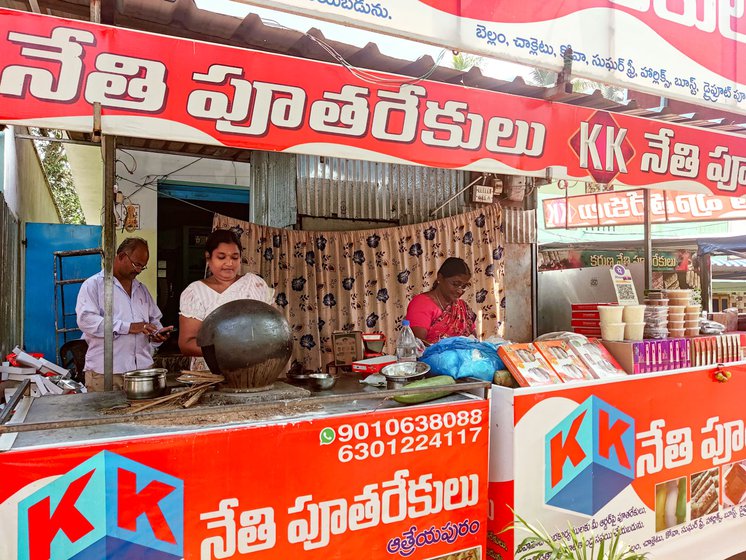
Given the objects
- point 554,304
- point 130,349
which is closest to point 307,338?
point 130,349

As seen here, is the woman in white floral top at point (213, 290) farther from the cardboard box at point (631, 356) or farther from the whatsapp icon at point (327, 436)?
the cardboard box at point (631, 356)

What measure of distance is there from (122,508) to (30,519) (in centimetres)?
28

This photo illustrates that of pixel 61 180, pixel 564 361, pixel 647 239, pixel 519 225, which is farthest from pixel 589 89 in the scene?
pixel 61 180

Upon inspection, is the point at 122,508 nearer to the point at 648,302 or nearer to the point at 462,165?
the point at 462,165

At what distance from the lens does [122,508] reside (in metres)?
1.89

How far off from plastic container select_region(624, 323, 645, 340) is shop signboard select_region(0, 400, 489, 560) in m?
1.42

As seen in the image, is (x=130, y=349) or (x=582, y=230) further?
(x=582, y=230)

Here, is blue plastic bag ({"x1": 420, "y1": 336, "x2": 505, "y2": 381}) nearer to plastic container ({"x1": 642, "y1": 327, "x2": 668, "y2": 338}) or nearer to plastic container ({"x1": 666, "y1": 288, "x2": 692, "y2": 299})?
plastic container ({"x1": 642, "y1": 327, "x2": 668, "y2": 338})

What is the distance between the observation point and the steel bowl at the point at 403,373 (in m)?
2.75

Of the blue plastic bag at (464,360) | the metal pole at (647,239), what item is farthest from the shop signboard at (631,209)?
the blue plastic bag at (464,360)

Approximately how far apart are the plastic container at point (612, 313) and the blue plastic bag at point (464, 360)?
87 centimetres

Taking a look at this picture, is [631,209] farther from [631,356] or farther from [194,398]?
[194,398]

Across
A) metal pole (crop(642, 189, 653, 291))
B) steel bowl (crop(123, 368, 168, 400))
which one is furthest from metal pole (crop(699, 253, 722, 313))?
steel bowl (crop(123, 368, 168, 400))

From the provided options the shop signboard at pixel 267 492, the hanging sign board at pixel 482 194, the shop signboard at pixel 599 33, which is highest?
the shop signboard at pixel 599 33
